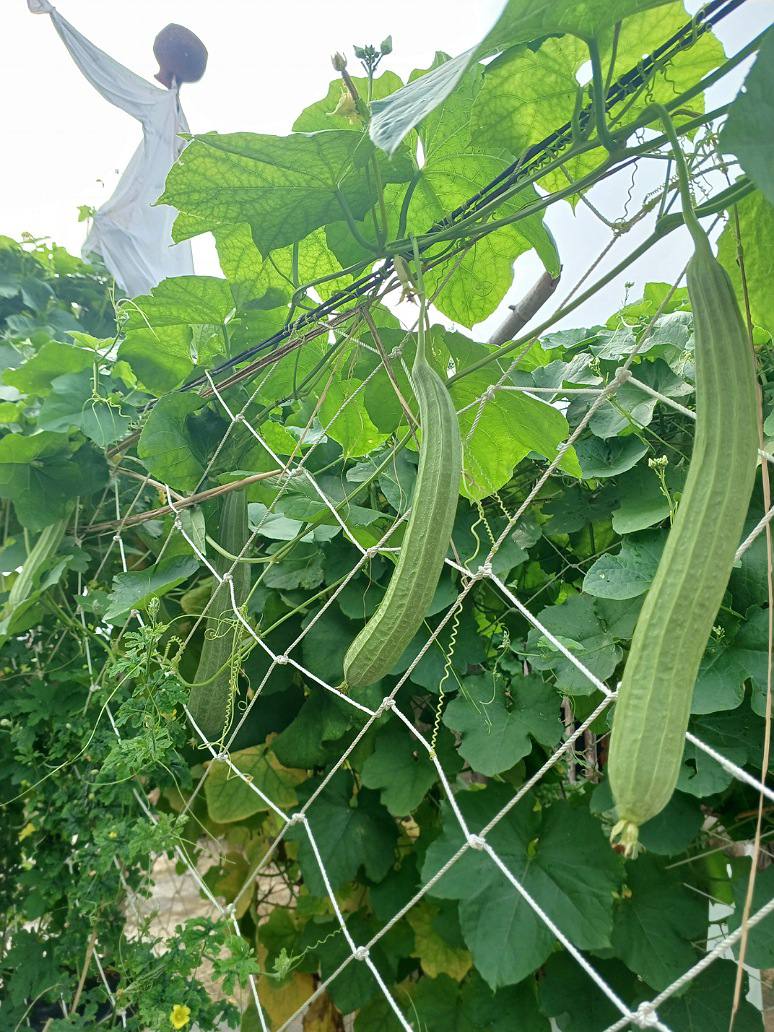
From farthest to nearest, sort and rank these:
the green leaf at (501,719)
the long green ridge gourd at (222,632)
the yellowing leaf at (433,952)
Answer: the yellowing leaf at (433,952) < the long green ridge gourd at (222,632) < the green leaf at (501,719)

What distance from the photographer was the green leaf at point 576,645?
837 mm

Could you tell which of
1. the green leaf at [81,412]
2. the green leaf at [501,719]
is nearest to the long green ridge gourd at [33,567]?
the green leaf at [81,412]

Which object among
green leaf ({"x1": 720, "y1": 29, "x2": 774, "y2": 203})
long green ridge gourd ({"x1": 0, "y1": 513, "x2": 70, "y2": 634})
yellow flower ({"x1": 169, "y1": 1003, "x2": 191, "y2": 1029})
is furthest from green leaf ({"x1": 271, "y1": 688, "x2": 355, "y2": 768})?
green leaf ({"x1": 720, "y1": 29, "x2": 774, "y2": 203})

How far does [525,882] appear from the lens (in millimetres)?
883

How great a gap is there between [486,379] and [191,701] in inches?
24.8

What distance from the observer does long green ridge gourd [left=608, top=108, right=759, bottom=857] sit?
0.34 metres

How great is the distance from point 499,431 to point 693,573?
49 centimetres

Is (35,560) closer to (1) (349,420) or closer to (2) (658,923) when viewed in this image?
(1) (349,420)

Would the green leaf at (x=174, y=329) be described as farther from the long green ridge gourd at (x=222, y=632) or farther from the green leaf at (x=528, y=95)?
the green leaf at (x=528, y=95)

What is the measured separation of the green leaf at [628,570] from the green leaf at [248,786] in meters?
0.76

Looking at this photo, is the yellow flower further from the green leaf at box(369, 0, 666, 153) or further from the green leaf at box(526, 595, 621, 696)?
the green leaf at box(369, 0, 666, 153)

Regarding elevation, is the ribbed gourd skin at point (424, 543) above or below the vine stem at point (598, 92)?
below

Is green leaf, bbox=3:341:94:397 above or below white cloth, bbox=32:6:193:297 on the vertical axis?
below

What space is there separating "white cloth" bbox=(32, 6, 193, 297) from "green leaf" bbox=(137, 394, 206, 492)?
3.07 meters
